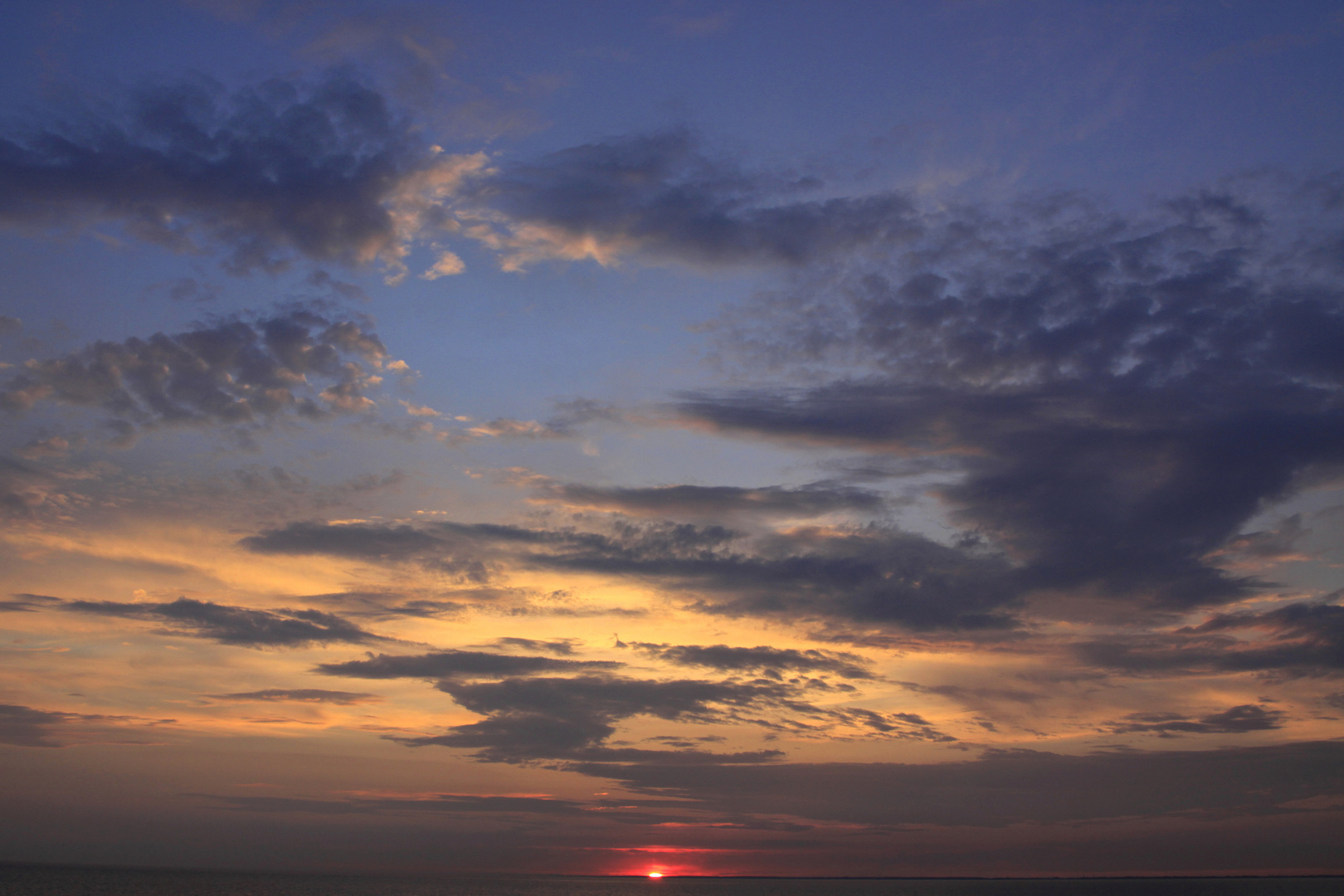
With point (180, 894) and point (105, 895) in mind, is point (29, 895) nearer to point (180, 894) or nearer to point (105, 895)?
point (105, 895)

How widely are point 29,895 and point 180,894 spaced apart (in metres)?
30.1

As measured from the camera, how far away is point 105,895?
188 m

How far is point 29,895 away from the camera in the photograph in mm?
179000

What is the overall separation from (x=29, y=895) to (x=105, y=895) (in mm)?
14220

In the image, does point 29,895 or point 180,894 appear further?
point 180,894

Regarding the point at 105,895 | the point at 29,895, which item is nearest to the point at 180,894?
the point at 105,895

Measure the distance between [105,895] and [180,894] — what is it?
1594cm

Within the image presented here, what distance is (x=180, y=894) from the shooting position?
19950 cm
